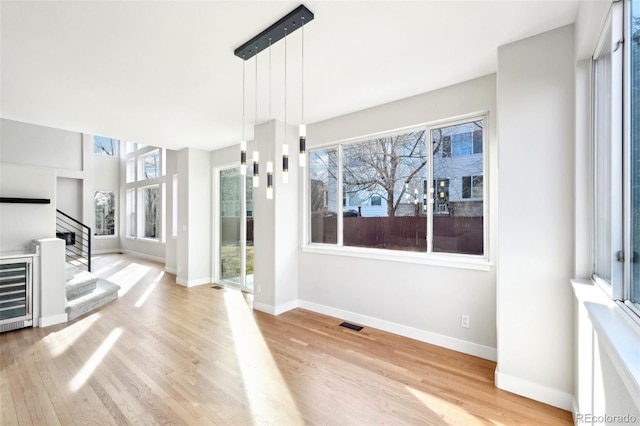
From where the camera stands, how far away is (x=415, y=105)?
3.23 meters

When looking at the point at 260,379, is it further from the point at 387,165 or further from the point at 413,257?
the point at 387,165

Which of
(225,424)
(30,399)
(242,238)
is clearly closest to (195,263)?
(242,238)

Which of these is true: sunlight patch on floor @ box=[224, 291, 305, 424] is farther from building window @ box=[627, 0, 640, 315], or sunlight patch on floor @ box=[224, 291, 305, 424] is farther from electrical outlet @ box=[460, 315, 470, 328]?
building window @ box=[627, 0, 640, 315]

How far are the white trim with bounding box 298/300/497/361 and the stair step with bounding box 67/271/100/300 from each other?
Answer: 3.60 metres

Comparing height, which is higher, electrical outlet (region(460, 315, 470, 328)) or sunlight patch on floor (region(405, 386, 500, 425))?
electrical outlet (region(460, 315, 470, 328))

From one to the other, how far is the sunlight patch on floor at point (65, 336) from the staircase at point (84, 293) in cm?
24

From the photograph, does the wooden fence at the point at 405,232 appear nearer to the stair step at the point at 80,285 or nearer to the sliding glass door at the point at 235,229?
the sliding glass door at the point at 235,229

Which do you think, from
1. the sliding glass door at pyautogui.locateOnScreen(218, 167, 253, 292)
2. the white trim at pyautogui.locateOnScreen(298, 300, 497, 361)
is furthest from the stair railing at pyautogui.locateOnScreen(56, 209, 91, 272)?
the white trim at pyautogui.locateOnScreen(298, 300, 497, 361)

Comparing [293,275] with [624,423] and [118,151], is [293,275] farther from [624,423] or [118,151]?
[118,151]

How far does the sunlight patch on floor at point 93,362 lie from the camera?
2348 millimetres

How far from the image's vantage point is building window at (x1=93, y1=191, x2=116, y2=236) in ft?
31.9

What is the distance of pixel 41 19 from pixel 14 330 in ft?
12.1

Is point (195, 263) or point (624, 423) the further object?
point (195, 263)

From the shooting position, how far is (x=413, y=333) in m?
3.21
